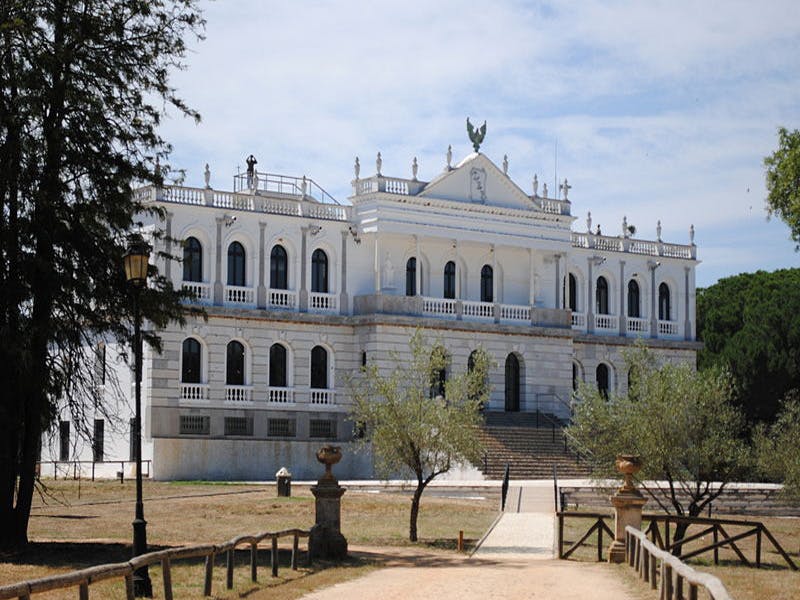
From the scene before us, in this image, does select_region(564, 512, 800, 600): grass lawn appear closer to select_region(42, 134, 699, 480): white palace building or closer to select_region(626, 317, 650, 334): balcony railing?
select_region(42, 134, 699, 480): white palace building

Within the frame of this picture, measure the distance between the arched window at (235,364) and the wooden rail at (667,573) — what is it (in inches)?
1196

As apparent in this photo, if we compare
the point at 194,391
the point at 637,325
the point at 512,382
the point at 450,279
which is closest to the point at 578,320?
the point at 637,325

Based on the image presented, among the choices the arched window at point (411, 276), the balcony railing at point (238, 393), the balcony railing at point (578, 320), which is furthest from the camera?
the balcony railing at point (578, 320)

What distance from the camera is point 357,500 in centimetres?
4166

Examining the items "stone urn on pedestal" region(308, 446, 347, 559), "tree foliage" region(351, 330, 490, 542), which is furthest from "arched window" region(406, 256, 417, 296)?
"stone urn on pedestal" region(308, 446, 347, 559)

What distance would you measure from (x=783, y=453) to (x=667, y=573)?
17822 mm

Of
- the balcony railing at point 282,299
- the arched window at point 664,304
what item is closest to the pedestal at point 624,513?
the balcony railing at point 282,299

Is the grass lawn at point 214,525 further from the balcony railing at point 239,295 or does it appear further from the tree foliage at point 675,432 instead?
the balcony railing at point 239,295

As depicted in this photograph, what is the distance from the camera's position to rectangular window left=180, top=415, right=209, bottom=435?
5303cm

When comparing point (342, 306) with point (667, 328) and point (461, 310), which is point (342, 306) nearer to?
point (461, 310)

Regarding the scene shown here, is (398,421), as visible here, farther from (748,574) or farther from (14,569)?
(14,569)

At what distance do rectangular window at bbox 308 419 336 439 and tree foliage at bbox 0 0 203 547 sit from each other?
27538mm

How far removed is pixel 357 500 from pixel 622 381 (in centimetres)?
2717

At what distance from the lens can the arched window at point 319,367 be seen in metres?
57.4
